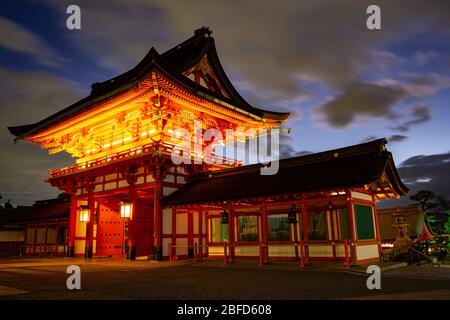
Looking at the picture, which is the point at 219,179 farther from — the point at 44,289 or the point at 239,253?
the point at 44,289

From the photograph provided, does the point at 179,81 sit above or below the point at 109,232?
above

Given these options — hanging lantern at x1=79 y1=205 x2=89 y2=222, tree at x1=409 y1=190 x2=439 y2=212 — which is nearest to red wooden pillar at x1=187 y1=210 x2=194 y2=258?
hanging lantern at x1=79 y1=205 x2=89 y2=222

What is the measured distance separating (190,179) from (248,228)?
4.99 metres

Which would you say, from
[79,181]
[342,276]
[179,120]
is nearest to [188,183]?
[179,120]

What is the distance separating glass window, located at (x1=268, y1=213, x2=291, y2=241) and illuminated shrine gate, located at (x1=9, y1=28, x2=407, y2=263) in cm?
5

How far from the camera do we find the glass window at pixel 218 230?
68.6 feet

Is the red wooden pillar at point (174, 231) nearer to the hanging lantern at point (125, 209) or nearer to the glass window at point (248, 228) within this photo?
the hanging lantern at point (125, 209)

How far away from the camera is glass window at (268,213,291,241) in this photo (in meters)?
18.9

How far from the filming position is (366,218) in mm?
16266

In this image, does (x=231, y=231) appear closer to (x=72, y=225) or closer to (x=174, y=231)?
(x=174, y=231)

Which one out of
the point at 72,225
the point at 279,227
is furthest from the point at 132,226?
the point at 279,227

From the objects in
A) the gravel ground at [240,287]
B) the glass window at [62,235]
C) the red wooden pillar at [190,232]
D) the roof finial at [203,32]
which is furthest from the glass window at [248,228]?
the glass window at [62,235]

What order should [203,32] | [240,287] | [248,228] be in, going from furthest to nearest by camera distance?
[203,32], [248,228], [240,287]

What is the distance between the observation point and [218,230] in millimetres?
21344
